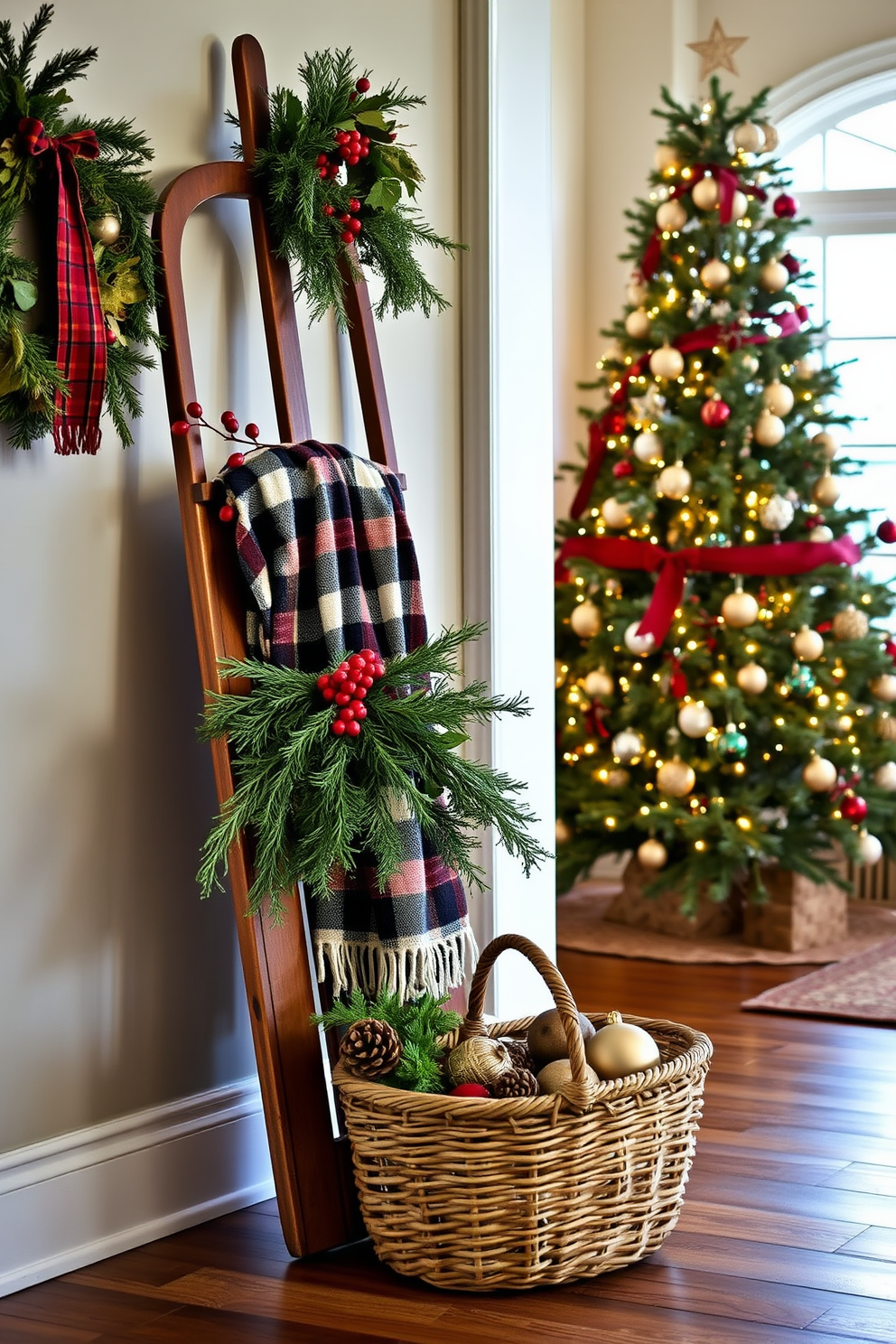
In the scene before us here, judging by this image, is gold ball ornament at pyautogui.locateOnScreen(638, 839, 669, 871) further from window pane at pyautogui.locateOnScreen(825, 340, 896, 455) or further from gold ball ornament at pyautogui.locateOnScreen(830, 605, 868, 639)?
window pane at pyautogui.locateOnScreen(825, 340, 896, 455)

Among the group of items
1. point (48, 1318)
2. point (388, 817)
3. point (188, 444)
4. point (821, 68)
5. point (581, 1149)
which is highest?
point (821, 68)

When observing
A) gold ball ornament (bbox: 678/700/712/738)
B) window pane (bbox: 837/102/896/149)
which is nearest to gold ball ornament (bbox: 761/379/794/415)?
gold ball ornament (bbox: 678/700/712/738)

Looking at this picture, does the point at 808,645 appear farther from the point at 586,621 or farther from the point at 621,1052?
the point at 621,1052

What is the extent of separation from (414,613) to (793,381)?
226cm

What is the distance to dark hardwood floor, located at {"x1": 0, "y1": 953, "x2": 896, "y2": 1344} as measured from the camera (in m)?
1.69

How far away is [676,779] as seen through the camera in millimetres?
3918

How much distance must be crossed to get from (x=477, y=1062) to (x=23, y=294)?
1101 millimetres

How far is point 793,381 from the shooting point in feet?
13.3

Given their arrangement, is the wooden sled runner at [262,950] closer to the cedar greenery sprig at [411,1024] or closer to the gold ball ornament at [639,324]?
the cedar greenery sprig at [411,1024]

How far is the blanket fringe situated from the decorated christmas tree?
189 cm

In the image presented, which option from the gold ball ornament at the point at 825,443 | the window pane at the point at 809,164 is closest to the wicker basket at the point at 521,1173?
the gold ball ornament at the point at 825,443

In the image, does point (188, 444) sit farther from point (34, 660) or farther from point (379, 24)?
point (379, 24)

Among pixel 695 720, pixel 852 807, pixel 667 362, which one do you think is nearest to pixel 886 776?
pixel 852 807

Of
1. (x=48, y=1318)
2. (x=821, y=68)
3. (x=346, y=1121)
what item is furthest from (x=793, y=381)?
(x=48, y=1318)
